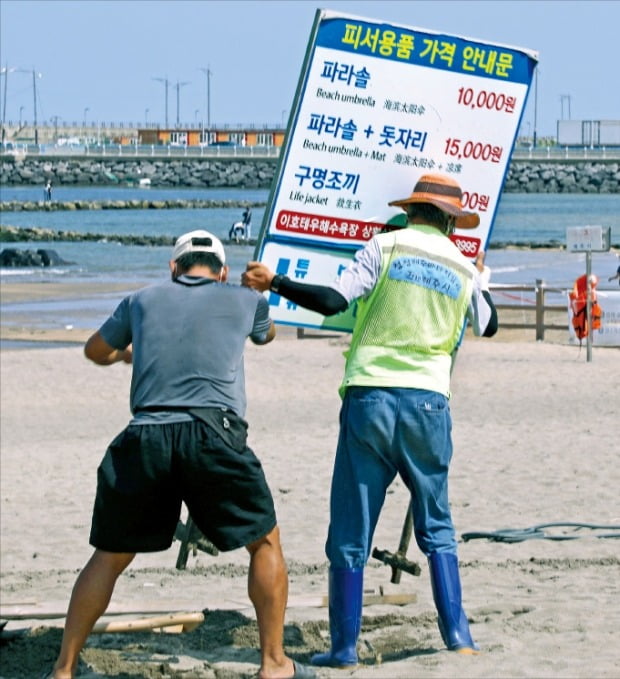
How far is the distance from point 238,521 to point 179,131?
17671 cm

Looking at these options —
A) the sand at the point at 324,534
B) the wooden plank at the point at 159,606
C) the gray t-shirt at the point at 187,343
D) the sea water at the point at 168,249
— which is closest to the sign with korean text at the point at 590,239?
the sand at the point at 324,534

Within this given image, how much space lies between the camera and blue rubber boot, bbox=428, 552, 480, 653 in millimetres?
5645

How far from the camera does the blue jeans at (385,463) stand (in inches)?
218

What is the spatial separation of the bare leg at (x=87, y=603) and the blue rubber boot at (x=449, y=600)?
1.15m

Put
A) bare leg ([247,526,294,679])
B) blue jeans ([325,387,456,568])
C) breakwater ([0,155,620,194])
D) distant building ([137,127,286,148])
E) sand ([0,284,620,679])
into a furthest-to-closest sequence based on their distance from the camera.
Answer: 1. distant building ([137,127,286,148])
2. breakwater ([0,155,620,194])
3. sand ([0,284,620,679])
4. blue jeans ([325,387,456,568])
5. bare leg ([247,526,294,679])

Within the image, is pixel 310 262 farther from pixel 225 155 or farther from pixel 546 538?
pixel 225 155

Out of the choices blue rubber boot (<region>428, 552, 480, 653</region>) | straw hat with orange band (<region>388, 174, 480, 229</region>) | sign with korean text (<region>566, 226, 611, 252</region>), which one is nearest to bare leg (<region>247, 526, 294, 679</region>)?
blue rubber boot (<region>428, 552, 480, 653</region>)

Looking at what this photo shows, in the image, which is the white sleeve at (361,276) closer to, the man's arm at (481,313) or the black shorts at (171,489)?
the man's arm at (481,313)

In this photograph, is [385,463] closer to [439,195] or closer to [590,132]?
[439,195]

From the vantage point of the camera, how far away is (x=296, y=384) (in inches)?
696

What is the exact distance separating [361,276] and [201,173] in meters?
149

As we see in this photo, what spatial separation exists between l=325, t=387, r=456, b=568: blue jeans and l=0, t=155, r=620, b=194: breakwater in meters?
129

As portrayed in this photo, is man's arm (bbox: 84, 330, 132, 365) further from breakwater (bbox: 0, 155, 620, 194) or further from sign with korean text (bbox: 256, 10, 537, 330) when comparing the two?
breakwater (bbox: 0, 155, 620, 194)

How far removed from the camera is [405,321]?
18.4 ft
